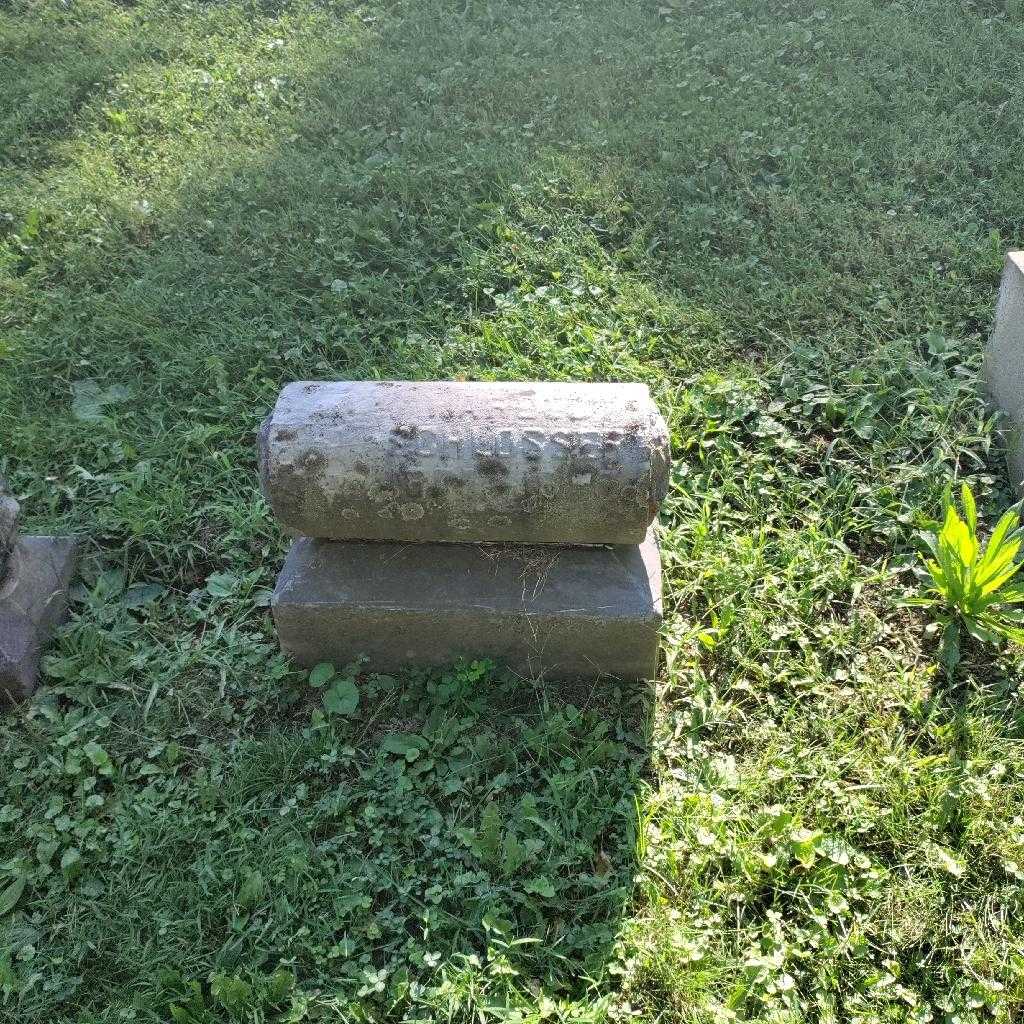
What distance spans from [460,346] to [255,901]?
2308 millimetres

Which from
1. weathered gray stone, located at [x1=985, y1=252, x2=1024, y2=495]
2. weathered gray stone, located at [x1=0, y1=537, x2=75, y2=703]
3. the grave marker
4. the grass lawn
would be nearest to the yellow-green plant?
the grass lawn

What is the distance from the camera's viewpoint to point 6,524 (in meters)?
2.74

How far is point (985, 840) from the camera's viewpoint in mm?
2260

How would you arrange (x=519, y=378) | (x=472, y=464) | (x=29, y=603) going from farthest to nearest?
1. (x=519, y=378)
2. (x=29, y=603)
3. (x=472, y=464)

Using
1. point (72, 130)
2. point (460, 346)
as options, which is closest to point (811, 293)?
point (460, 346)

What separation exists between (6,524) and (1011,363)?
11.2 ft

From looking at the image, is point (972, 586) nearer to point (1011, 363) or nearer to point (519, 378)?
point (1011, 363)

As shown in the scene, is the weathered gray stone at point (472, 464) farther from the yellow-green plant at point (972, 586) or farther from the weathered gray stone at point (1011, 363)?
the weathered gray stone at point (1011, 363)

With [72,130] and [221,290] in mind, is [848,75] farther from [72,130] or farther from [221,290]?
[72,130]

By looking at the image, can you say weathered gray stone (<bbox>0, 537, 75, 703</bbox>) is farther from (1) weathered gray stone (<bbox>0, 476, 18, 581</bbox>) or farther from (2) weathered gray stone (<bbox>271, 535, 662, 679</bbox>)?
(2) weathered gray stone (<bbox>271, 535, 662, 679</bbox>)

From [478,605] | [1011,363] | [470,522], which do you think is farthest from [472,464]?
[1011,363]

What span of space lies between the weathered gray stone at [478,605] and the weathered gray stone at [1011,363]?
1.48 metres

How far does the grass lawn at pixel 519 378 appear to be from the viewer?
2.12m

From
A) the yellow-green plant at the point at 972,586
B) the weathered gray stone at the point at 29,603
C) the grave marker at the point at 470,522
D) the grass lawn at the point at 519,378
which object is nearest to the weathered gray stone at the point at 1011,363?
the grass lawn at the point at 519,378
